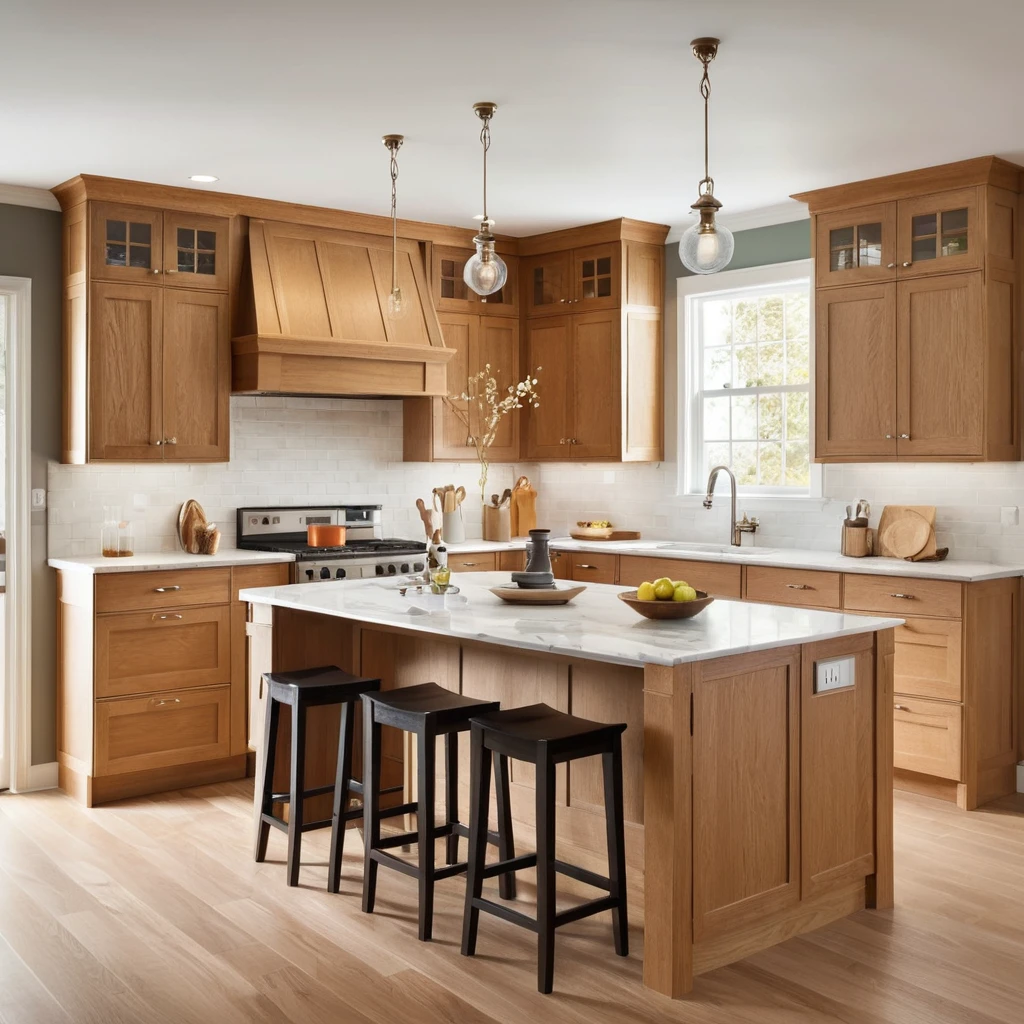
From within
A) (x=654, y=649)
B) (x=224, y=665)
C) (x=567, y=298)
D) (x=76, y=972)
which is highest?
(x=567, y=298)

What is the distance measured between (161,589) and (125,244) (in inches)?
64.3

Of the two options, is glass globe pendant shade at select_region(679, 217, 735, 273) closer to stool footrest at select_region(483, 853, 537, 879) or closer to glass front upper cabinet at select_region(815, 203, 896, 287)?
stool footrest at select_region(483, 853, 537, 879)

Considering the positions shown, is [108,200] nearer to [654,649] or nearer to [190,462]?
[190,462]

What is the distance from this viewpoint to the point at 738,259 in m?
6.46

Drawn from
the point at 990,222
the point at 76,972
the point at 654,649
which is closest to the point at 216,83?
the point at 654,649

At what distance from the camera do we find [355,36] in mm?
3572

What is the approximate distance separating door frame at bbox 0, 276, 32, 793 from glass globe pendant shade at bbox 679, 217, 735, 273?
339 cm

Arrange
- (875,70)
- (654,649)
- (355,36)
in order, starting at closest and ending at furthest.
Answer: (654,649) < (355,36) < (875,70)

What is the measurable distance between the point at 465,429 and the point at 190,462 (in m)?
1.73

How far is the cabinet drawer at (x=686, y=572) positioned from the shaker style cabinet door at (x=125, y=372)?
2.50 metres

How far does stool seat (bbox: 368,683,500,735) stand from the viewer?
3639 millimetres

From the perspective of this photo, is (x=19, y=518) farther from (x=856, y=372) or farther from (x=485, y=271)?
(x=856, y=372)

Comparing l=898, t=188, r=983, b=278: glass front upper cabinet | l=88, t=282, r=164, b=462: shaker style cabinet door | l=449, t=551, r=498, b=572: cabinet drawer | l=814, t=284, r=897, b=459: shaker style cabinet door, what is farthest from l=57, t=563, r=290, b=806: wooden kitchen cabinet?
l=898, t=188, r=983, b=278: glass front upper cabinet

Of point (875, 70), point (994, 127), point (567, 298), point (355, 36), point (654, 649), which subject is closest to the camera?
point (654, 649)
